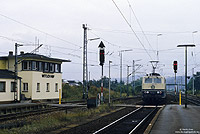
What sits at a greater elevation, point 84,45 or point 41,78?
point 84,45

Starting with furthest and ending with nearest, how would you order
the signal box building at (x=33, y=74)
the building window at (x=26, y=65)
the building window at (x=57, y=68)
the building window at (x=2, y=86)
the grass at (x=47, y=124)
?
the building window at (x=57, y=68) < the building window at (x=26, y=65) < the signal box building at (x=33, y=74) < the building window at (x=2, y=86) < the grass at (x=47, y=124)

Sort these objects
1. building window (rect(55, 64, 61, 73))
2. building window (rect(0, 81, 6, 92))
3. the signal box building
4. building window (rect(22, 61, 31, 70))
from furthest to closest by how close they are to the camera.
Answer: building window (rect(55, 64, 61, 73)) < building window (rect(22, 61, 31, 70)) < the signal box building < building window (rect(0, 81, 6, 92))

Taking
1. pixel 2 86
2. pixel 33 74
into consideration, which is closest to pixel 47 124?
pixel 2 86

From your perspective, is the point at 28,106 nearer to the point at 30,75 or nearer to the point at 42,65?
the point at 30,75

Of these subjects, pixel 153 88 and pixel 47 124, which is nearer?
pixel 47 124

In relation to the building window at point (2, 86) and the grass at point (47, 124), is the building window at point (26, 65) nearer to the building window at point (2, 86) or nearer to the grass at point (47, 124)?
the building window at point (2, 86)

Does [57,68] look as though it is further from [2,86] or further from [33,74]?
[2,86]

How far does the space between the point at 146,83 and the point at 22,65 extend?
57.9ft

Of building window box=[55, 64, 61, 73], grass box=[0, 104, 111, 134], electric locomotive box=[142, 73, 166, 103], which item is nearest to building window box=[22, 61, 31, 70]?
building window box=[55, 64, 61, 73]

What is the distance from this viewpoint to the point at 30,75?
125ft

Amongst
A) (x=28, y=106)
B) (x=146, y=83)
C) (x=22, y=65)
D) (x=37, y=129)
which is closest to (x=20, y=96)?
(x=22, y=65)

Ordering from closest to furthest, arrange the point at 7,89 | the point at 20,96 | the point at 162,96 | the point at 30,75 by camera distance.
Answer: the point at 162,96, the point at 7,89, the point at 20,96, the point at 30,75

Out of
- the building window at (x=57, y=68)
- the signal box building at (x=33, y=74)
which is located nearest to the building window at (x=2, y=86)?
the signal box building at (x=33, y=74)

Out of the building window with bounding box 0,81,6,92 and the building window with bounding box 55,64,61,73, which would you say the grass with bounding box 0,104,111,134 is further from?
the building window with bounding box 55,64,61,73
